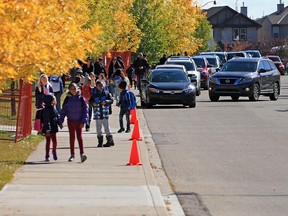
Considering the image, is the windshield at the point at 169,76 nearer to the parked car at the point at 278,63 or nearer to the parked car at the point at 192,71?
the parked car at the point at 192,71

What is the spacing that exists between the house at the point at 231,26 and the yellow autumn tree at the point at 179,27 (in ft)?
234

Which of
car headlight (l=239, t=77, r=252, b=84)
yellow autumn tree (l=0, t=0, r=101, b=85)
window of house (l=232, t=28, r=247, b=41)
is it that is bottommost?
car headlight (l=239, t=77, r=252, b=84)

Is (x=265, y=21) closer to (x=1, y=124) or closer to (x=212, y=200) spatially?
(x=1, y=124)

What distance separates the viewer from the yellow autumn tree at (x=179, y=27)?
75.2 meters

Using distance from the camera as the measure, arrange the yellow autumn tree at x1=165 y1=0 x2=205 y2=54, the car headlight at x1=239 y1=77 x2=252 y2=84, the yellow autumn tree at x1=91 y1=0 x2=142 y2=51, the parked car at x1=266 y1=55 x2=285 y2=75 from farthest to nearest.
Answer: the parked car at x1=266 y1=55 x2=285 y2=75 < the yellow autumn tree at x1=165 y1=0 x2=205 y2=54 < the yellow autumn tree at x1=91 y1=0 x2=142 y2=51 < the car headlight at x1=239 y1=77 x2=252 y2=84

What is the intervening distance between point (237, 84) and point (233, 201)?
25366 mm

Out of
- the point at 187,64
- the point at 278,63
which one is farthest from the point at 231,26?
the point at 187,64

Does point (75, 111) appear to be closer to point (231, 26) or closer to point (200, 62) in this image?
point (200, 62)

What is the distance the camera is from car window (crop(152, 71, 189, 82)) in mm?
36031

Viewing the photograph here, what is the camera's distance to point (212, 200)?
13.4 m

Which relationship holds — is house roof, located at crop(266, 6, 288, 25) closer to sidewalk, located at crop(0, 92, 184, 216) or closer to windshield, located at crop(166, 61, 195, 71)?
windshield, located at crop(166, 61, 195, 71)

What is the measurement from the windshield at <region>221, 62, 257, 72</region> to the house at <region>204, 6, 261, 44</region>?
4456 inches

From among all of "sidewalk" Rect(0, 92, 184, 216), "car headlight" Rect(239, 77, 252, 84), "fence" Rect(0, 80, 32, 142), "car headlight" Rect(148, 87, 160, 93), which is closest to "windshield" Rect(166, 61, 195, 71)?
"car headlight" Rect(239, 77, 252, 84)

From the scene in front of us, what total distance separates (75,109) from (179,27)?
61.1 m
